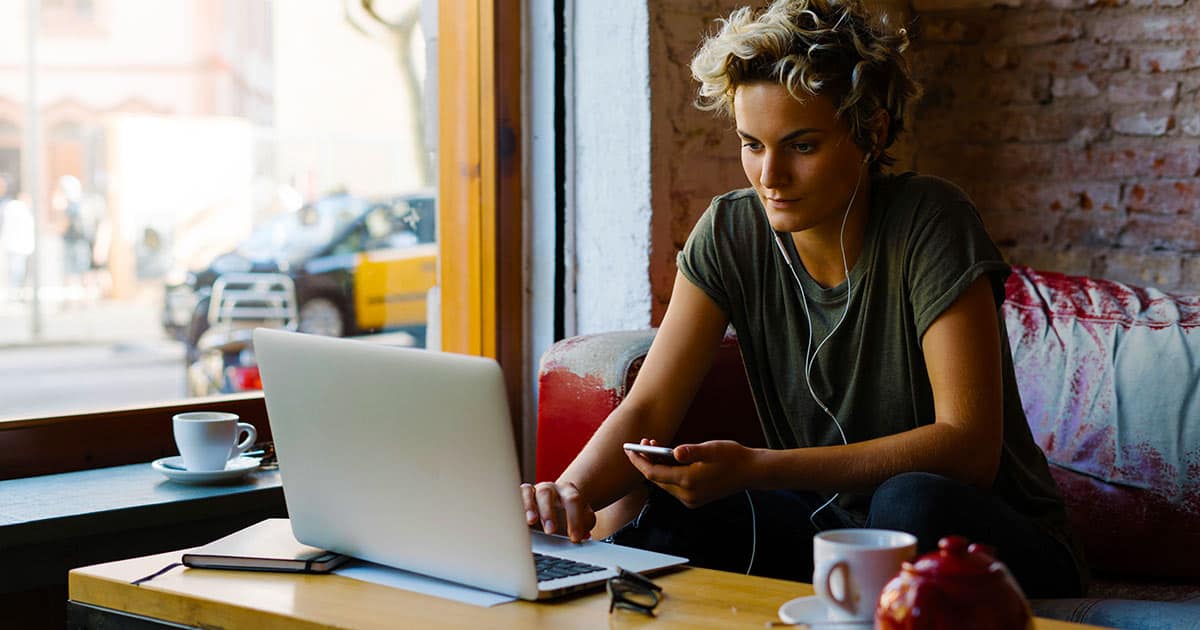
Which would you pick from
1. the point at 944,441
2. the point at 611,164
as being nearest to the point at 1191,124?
the point at 611,164

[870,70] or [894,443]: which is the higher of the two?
[870,70]

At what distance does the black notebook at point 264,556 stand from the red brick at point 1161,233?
5.75 ft

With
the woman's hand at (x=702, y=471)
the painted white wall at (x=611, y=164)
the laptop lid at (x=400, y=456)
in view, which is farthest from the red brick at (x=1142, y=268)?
the laptop lid at (x=400, y=456)

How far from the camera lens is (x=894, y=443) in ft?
4.88

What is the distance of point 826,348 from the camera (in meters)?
1.71

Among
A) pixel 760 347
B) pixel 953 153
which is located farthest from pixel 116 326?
pixel 953 153

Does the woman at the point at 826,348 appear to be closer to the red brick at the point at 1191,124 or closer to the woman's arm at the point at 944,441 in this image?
the woman's arm at the point at 944,441

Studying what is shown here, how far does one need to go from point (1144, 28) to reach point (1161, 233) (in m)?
0.38

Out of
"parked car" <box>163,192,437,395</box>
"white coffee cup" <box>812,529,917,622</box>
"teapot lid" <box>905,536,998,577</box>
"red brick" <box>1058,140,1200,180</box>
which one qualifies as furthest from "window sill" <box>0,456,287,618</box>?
"red brick" <box>1058,140,1200,180</box>

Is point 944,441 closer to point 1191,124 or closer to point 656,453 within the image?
point 656,453

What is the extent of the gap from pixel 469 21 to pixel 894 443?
131cm

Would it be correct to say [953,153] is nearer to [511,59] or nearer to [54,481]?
[511,59]

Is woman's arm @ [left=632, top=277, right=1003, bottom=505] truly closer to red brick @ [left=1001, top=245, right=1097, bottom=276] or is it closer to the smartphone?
the smartphone

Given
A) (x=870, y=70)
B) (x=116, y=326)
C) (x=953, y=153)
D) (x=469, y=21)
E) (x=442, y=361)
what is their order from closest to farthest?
(x=442, y=361), (x=870, y=70), (x=116, y=326), (x=469, y=21), (x=953, y=153)
